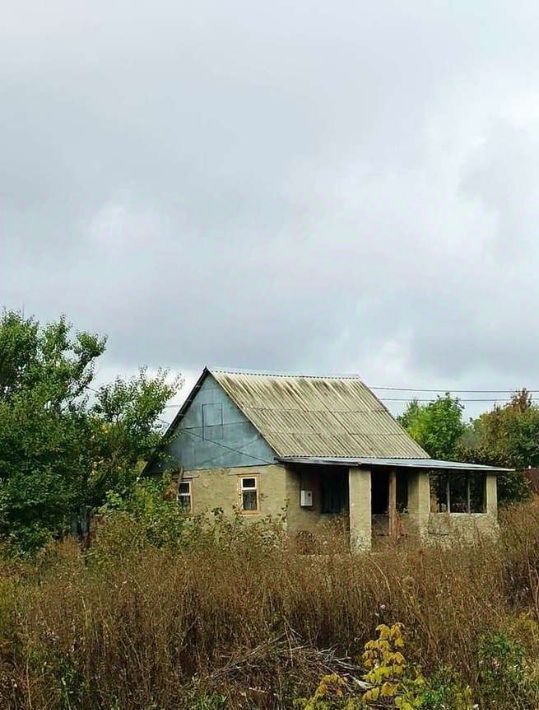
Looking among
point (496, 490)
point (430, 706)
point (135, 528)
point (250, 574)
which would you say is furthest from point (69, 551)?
point (496, 490)

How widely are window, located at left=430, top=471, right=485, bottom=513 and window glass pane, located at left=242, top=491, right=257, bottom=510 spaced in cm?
572

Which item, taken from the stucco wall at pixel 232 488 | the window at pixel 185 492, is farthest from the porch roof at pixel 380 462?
the window at pixel 185 492

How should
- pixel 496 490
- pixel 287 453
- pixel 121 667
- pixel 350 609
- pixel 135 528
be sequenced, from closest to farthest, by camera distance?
pixel 121 667 < pixel 350 609 < pixel 135 528 < pixel 287 453 < pixel 496 490

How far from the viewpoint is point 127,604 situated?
7480 millimetres

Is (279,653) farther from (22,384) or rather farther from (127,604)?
(22,384)

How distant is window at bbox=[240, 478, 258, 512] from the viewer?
2772cm

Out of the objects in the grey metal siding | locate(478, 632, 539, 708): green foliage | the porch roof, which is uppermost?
the grey metal siding

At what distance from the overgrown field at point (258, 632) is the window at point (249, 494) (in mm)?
18292

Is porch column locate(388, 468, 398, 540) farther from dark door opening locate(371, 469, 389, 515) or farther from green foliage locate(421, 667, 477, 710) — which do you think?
green foliage locate(421, 667, 477, 710)

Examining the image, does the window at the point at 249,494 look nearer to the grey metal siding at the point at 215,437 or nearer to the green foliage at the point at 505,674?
the grey metal siding at the point at 215,437

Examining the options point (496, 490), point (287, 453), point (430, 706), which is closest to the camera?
point (430, 706)

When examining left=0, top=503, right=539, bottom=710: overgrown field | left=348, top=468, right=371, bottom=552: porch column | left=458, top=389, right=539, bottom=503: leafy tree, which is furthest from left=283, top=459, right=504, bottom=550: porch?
left=0, top=503, right=539, bottom=710: overgrown field

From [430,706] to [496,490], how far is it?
81.9 feet

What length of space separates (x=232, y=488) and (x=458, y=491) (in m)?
7.65
